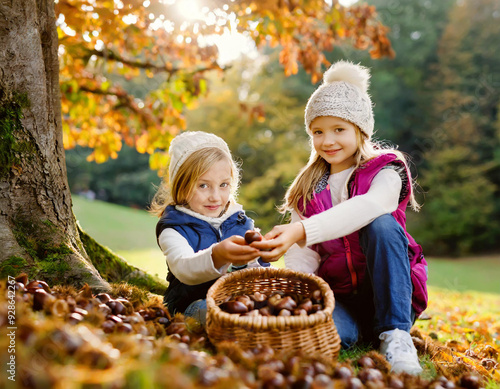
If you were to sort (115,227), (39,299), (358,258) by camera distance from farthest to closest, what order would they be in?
(115,227)
(358,258)
(39,299)

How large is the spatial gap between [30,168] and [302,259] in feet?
4.91

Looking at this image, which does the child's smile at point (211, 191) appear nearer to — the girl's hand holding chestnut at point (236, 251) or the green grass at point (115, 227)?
the girl's hand holding chestnut at point (236, 251)

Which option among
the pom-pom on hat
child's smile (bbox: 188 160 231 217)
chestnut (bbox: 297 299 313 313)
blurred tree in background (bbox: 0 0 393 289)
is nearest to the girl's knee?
chestnut (bbox: 297 299 313 313)

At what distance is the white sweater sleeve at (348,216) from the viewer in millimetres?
2045

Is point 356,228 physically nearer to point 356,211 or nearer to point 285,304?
point 356,211

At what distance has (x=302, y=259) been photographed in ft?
8.18

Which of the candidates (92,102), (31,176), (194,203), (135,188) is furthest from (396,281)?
(135,188)

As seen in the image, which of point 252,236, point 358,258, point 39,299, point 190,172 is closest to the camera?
point 39,299

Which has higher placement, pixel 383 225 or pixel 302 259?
pixel 383 225

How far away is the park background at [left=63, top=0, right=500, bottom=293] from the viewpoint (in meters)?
15.0

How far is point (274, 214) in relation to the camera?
50.6 feet

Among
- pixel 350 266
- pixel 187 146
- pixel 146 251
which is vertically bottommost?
pixel 146 251

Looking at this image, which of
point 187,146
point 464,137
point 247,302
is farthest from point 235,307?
point 464,137

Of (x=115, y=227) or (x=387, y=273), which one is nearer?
(x=387, y=273)
